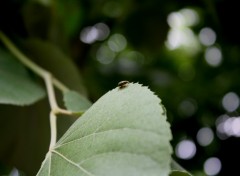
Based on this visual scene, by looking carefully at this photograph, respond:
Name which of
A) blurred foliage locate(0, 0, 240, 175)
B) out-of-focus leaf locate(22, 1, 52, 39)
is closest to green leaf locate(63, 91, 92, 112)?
blurred foliage locate(0, 0, 240, 175)

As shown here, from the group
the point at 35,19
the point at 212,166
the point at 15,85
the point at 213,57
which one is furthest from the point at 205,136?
the point at 15,85

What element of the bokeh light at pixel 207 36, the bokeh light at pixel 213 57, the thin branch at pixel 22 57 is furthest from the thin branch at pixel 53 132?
the bokeh light at pixel 213 57

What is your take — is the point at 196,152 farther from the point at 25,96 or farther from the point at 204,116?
the point at 25,96

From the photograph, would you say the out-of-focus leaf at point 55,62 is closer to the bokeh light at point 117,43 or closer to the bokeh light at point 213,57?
the bokeh light at point 117,43

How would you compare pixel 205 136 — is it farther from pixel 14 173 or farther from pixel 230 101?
pixel 14 173

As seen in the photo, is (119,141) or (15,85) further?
(15,85)

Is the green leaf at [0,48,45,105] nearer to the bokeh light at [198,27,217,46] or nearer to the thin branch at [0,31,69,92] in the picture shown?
the thin branch at [0,31,69,92]
